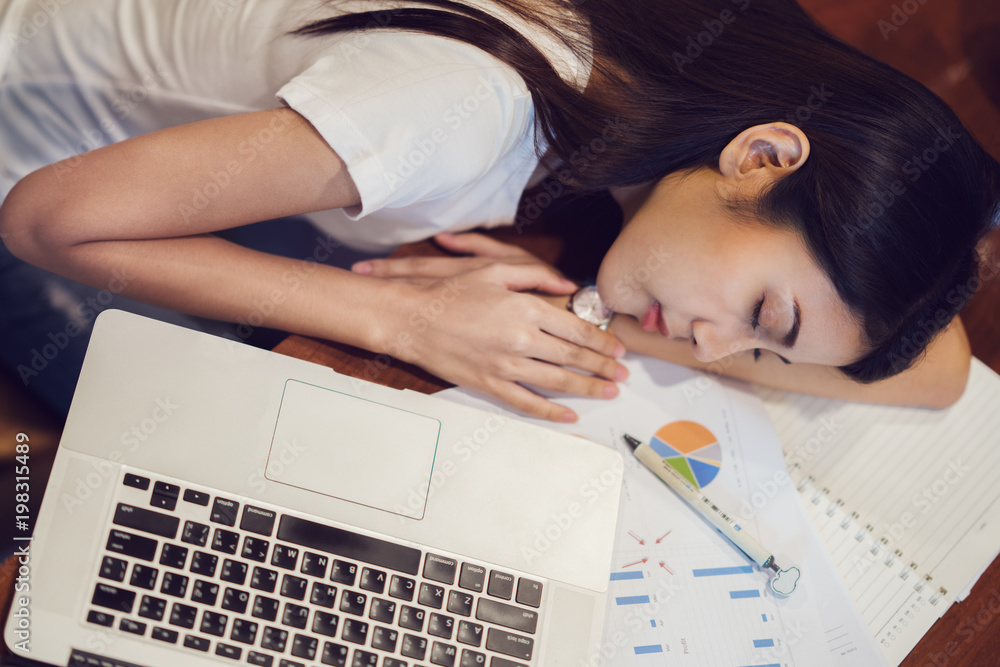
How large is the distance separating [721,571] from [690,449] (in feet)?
0.45

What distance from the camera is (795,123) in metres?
0.63

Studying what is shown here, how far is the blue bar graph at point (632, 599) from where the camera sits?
2.05 ft

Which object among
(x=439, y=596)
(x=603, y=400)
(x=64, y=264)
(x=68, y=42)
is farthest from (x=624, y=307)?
(x=68, y=42)

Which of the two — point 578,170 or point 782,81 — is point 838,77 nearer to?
point 782,81

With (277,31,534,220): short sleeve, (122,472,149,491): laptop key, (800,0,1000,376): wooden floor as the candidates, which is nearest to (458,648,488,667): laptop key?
(122,472,149,491): laptop key

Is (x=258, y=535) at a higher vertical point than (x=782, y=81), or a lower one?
lower

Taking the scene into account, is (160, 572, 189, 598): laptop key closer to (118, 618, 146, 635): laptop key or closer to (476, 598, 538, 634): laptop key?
(118, 618, 146, 635): laptop key

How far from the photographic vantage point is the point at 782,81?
2.10 ft

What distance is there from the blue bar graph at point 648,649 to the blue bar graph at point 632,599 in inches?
1.7

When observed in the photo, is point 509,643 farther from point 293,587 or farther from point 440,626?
point 293,587

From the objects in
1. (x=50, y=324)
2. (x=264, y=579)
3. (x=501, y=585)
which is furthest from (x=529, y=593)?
(x=50, y=324)

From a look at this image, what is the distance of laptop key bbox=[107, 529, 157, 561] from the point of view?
0.50 m

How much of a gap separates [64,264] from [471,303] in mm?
444

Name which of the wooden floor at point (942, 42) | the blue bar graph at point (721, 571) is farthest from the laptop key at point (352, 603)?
the wooden floor at point (942, 42)
